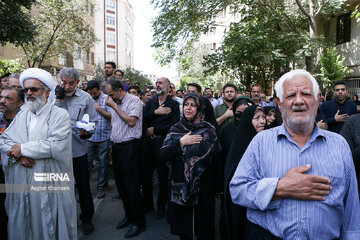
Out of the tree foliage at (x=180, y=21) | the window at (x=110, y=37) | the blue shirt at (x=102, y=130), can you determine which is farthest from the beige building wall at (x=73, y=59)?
the window at (x=110, y=37)

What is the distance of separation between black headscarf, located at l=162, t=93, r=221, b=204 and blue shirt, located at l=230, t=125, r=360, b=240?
123 cm

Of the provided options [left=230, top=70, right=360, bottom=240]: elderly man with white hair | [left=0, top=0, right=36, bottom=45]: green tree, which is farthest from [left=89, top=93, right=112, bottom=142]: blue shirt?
[left=0, top=0, right=36, bottom=45]: green tree

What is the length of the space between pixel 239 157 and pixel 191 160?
0.69 metres

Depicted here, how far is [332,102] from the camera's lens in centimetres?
534

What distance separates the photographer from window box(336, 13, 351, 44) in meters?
14.9

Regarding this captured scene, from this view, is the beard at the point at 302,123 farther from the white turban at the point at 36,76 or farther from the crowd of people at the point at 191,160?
the white turban at the point at 36,76

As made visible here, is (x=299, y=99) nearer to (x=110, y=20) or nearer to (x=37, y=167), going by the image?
(x=37, y=167)

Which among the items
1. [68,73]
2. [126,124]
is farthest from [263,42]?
[68,73]

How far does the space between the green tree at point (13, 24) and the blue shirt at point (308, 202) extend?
35.3 ft

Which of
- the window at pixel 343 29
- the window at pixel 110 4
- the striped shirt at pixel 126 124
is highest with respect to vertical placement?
the window at pixel 110 4

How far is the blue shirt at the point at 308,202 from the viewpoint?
160 cm

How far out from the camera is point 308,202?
1604 mm

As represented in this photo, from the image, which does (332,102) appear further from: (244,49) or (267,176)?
(244,49)

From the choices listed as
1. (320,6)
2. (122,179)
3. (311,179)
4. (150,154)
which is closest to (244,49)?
(320,6)
